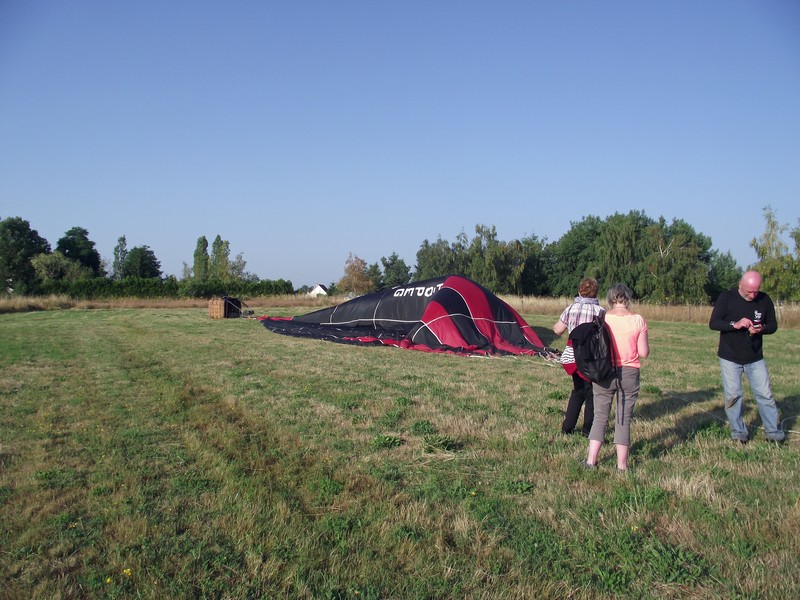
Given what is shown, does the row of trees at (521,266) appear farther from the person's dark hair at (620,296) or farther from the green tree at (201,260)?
the person's dark hair at (620,296)

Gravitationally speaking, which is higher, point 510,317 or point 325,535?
point 510,317

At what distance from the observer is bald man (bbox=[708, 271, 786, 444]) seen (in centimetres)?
507

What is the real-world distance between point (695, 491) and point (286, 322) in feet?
50.7

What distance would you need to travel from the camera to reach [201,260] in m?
64.1

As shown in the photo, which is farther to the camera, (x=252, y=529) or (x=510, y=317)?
(x=510, y=317)

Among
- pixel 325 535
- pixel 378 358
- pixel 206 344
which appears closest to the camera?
pixel 325 535

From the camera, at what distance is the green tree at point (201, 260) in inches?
2468

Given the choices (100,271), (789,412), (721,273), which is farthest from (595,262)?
(100,271)

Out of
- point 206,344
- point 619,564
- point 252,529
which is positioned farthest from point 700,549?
point 206,344

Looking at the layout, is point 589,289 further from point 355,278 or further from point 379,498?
point 355,278

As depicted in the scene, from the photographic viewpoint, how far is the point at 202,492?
3852mm

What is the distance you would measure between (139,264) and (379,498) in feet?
250

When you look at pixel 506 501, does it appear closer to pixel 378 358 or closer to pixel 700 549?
pixel 700 549

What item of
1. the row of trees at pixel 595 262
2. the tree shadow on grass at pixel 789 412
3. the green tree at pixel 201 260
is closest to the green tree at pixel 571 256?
the row of trees at pixel 595 262
